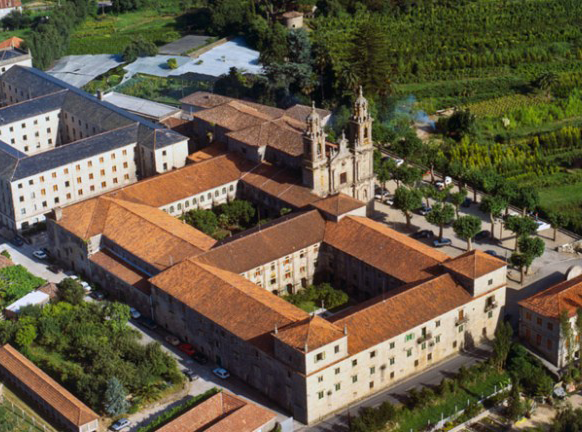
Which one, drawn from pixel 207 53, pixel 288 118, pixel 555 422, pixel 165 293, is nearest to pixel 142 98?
pixel 207 53

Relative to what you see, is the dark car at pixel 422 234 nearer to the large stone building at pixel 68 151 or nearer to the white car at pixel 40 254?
the large stone building at pixel 68 151

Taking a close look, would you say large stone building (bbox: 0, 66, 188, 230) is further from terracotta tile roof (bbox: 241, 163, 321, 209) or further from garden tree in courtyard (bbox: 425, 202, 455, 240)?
garden tree in courtyard (bbox: 425, 202, 455, 240)

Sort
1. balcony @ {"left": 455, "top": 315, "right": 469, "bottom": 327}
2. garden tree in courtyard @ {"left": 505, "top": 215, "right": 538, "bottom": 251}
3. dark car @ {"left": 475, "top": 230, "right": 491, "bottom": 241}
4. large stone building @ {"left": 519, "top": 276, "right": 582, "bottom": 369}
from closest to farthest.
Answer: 1. large stone building @ {"left": 519, "top": 276, "right": 582, "bottom": 369}
2. balcony @ {"left": 455, "top": 315, "right": 469, "bottom": 327}
3. garden tree in courtyard @ {"left": 505, "top": 215, "right": 538, "bottom": 251}
4. dark car @ {"left": 475, "top": 230, "right": 491, "bottom": 241}

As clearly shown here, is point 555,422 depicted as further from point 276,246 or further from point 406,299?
point 276,246

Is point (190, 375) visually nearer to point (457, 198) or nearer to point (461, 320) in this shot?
point (461, 320)

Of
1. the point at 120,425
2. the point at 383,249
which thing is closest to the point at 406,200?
the point at 383,249

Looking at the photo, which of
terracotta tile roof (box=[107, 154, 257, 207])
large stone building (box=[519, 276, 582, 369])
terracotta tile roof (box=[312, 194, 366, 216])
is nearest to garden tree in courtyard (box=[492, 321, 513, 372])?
large stone building (box=[519, 276, 582, 369])
